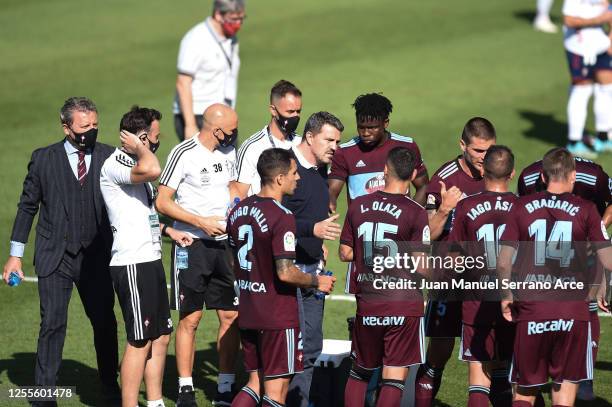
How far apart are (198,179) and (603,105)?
29.0 ft

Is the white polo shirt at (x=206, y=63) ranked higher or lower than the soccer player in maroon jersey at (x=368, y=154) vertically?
higher

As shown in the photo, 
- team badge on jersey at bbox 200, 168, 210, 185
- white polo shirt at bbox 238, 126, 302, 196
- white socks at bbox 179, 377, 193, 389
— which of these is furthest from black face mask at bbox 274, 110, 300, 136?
white socks at bbox 179, 377, 193, 389

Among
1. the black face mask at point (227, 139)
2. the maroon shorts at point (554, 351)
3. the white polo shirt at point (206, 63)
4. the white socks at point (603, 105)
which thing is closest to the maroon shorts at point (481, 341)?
the maroon shorts at point (554, 351)

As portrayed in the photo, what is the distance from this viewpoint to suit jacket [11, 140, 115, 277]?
8867mm

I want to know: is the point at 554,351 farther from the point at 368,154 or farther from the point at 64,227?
the point at 64,227

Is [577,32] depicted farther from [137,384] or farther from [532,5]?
[137,384]

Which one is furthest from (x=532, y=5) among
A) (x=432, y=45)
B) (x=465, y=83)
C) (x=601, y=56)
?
(x=601, y=56)

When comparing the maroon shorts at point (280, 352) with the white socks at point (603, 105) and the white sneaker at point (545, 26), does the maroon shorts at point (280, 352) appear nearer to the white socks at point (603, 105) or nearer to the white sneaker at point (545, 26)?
the white socks at point (603, 105)

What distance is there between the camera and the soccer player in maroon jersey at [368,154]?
30.0ft

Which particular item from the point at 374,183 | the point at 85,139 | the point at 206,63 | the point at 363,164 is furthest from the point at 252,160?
the point at 206,63

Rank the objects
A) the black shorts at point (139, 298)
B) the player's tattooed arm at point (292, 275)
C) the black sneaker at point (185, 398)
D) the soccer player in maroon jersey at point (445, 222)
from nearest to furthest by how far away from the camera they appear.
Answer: the player's tattooed arm at point (292, 275), the black shorts at point (139, 298), the soccer player in maroon jersey at point (445, 222), the black sneaker at point (185, 398)

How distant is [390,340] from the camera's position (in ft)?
26.2

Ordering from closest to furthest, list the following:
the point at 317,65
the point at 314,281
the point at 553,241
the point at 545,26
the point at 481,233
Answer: the point at 553,241
the point at 314,281
the point at 481,233
the point at 317,65
the point at 545,26

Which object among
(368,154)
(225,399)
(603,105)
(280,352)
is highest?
(603,105)
